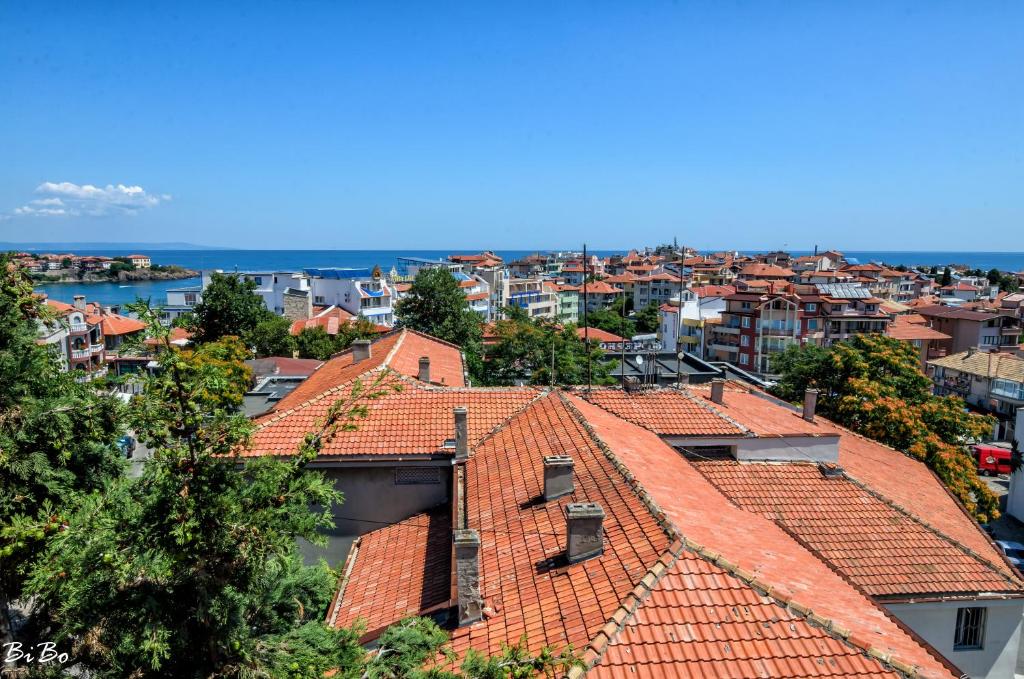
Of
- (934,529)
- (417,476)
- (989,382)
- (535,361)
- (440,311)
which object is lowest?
(989,382)

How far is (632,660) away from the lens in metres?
6.65

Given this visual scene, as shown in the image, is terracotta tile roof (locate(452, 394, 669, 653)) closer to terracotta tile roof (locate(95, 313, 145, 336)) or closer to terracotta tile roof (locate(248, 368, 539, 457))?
terracotta tile roof (locate(248, 368, 539, 457))

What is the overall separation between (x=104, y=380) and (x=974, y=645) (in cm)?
1573

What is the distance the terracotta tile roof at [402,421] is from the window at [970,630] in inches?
402

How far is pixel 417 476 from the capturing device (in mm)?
14367

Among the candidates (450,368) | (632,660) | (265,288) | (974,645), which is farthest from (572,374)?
(265,288)

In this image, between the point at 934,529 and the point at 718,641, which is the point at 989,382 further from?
the point at 718,641

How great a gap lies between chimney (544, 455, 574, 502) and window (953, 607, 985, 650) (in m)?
8.51

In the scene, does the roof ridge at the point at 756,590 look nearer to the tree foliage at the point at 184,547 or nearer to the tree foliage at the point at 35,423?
the tree foliage at the point at 184,547

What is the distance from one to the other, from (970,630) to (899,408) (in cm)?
1287

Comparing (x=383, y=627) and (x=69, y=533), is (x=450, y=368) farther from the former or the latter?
(x=69, y=533)

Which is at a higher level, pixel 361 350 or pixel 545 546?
pixel 361 350

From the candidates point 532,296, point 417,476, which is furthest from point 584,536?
point 532,296

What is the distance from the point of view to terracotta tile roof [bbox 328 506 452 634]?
1016 cm
